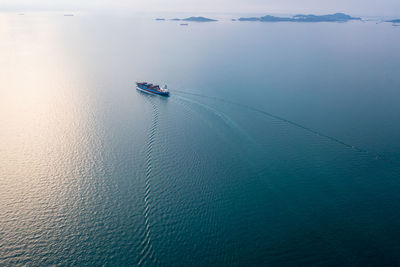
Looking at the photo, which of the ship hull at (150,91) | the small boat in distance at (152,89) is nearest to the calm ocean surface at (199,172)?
the ship hull at (150,91)

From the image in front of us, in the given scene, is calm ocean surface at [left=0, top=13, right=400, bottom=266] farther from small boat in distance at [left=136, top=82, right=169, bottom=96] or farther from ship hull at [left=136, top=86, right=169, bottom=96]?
small boat in distance at [left=136, top=82, right=169, bottom=96]

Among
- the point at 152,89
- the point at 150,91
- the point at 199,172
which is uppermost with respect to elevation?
the point at 152,89

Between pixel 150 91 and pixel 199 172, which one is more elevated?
pixel 150 91

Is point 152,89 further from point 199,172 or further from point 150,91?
point 199,172

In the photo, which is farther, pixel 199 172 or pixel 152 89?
pixel 152 89

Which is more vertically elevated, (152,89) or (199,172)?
(152,89)

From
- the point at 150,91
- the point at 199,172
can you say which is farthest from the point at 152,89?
the point at 199,172

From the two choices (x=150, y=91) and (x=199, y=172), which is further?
(x=150, y=91)

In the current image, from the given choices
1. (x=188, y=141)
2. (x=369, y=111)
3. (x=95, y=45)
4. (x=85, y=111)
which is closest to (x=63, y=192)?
(x=188, y=141)

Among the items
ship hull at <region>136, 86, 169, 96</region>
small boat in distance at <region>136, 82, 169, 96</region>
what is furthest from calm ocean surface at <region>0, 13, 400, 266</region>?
small boat in distance at <region>136, 82, 169, 96</region>
